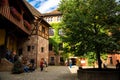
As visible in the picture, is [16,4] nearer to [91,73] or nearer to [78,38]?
[78,38]

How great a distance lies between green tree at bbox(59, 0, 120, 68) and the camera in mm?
13805

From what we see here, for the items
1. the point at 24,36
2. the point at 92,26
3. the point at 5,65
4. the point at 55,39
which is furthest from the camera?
the point at 55,39

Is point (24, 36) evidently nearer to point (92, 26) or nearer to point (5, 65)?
point (5, 65)

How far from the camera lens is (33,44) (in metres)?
25.8

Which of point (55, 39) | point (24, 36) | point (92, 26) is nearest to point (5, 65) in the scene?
point (24, 36)

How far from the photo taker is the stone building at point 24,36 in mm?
19719

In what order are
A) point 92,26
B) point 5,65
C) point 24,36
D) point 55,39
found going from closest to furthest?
point 92,26
point 5,65
point 24,36
point 55,39

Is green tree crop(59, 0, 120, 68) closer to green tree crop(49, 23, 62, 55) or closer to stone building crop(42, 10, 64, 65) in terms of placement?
stone building crop(42, 10, 64, 65)

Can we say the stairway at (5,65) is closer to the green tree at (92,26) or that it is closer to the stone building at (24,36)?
the stone building at (24,36)

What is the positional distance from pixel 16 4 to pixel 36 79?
31.2ft

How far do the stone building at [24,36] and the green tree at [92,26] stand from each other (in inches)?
252

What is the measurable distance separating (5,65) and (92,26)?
976 centimetres

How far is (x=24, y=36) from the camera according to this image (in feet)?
84.8

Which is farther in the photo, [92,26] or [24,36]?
[24,36]
